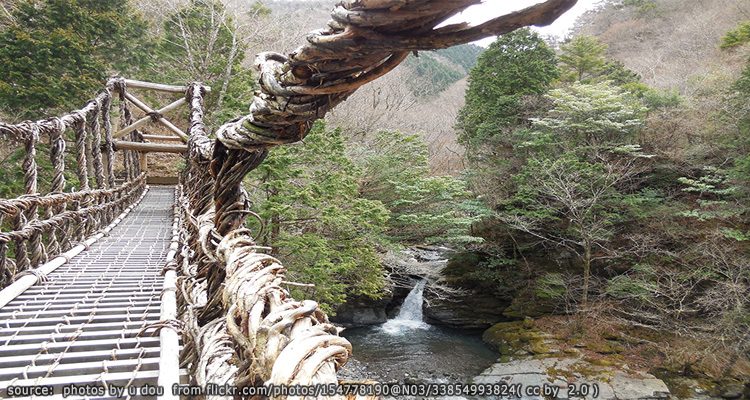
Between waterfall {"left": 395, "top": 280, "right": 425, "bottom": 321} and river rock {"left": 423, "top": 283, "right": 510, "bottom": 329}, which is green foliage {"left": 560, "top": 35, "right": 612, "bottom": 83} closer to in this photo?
river rock {"left": 423, "top": 283, "right": 510, "bottom": 329}

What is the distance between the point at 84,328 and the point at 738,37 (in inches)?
673

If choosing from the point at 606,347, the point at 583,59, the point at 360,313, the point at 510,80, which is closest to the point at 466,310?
the point at 360,313

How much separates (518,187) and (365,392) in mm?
10213

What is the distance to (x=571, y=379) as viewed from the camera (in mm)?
7039

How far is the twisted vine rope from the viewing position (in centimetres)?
51

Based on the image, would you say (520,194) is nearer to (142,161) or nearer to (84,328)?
(84,328)

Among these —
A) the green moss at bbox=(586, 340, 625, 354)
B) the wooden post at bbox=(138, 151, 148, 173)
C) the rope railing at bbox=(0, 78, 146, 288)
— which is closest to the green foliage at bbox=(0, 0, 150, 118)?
the wooden post at bbox=(138, 151, 148, 173)

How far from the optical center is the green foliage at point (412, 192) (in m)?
9.90

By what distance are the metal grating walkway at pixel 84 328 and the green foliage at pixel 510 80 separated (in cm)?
1058

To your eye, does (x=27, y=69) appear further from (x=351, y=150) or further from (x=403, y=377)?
(x=403, y=377)

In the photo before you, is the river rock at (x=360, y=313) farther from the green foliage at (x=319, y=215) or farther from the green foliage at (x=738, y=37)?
the green foliage at (x=738, y=37)

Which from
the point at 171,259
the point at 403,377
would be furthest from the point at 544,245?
the point at 171,259

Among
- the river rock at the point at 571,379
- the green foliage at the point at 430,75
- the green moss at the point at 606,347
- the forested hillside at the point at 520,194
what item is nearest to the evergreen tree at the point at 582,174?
the forested hillside at the point at 520,194

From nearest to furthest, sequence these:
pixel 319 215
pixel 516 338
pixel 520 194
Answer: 1. pixel 319 215
2. pixel 516 338
3. pixel 520 194
